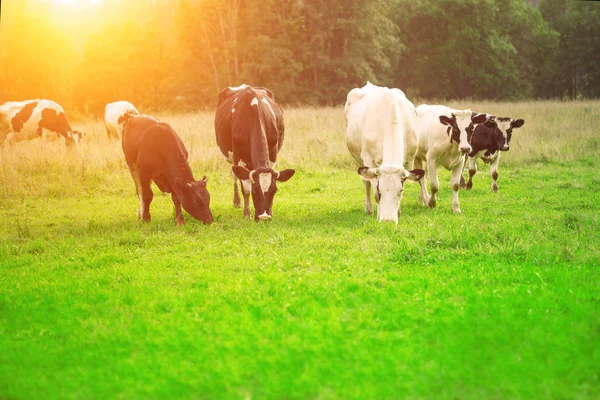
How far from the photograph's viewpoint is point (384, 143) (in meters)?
9.78

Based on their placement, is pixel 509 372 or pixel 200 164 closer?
pixel 509 372

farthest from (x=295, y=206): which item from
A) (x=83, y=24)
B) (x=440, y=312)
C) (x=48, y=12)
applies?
(x=83, y=24)

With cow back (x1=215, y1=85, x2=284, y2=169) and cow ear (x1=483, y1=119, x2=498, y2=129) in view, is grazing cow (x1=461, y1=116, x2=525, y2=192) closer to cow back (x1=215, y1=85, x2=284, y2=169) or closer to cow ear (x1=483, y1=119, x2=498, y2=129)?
cow ear (x1=483, y1=119, x2=498, y2=129)

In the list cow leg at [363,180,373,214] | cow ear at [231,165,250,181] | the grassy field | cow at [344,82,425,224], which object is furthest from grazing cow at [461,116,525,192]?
cow ear at [231,165,250,181]

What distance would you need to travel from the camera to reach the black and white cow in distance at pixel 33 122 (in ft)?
64.2

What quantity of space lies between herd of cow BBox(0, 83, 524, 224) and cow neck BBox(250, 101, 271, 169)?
2 centimetres

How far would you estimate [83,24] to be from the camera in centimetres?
4703

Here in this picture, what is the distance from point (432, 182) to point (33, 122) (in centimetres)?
1429

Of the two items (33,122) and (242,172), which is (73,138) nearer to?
(33,122)

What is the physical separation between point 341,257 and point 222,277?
1497 mm

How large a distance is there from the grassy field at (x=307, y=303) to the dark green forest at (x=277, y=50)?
33.0 meters

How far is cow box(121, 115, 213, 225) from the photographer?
32.2 ft

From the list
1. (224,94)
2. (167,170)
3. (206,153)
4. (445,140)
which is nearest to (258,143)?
(167,170)

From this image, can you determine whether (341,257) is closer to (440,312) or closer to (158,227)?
(440,312)
